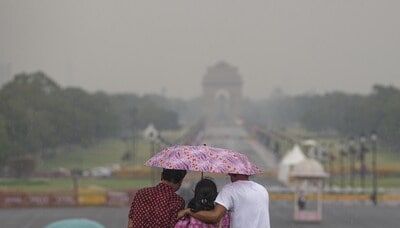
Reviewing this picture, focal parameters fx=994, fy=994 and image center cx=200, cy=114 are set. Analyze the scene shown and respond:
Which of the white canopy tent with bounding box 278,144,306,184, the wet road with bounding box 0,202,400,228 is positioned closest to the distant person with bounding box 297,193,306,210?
the wet road with bounding box 0,202,400,228

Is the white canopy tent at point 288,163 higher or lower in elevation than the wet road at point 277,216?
higher

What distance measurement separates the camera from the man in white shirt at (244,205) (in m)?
5.80

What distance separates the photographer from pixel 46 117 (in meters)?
59.7

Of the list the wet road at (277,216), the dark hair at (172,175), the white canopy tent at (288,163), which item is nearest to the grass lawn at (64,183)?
the white canopy tent at (288,163)

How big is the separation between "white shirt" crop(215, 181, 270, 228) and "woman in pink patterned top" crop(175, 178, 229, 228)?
0.05m

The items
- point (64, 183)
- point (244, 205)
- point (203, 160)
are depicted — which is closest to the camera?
point (244, 205)

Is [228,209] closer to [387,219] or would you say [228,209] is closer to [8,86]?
[387,219]

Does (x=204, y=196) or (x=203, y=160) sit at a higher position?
(x=203, y=160)

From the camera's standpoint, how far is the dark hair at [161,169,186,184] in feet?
19.3

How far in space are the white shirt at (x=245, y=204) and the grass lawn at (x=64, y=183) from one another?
114 ft

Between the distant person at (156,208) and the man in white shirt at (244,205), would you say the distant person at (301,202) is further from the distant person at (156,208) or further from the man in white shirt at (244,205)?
the distant person at (156,208)

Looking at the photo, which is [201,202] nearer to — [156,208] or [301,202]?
[156,208]

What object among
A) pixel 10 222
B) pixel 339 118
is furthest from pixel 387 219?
pixel 339 118

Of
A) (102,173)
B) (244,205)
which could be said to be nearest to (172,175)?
(244,205)
